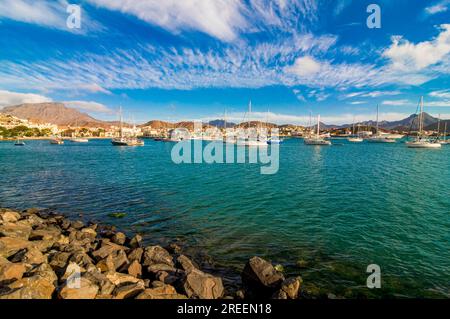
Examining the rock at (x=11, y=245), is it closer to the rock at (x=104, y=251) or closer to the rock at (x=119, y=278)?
the rock at (x=104, y=251)

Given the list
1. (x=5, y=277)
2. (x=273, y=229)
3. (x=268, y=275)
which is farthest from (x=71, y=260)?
(x=273, y=229)

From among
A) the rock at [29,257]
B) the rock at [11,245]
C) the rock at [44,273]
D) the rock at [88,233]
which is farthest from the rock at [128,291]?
the rock at [88,233]

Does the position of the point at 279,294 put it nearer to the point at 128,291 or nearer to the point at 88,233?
the point at 128,291

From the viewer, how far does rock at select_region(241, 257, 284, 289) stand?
10.9 m

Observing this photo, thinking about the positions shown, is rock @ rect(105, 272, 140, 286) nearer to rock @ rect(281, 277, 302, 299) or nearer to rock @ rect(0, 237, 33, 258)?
rock @ rect(0, 237, 33, 258)

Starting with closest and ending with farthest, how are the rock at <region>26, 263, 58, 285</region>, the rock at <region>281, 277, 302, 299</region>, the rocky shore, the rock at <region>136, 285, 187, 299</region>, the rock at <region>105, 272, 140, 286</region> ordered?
1. the rocky shore
2. the rock at <region>136, 285, 187, 299</region>
3. the rock at <region>26, 263, 58, 285</region>
4. the rock at <region>105, 272, 140, 286</region>
5. the rock at <region>281, 277, 302, 299</region>

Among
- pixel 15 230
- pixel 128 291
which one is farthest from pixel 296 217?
pixel 15 230

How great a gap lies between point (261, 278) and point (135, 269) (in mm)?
5738

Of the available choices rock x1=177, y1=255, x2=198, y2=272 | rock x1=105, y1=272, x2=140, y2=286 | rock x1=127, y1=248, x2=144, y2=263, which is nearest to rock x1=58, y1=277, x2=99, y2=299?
rock x1=105, y1=272, x2=140, y2=286

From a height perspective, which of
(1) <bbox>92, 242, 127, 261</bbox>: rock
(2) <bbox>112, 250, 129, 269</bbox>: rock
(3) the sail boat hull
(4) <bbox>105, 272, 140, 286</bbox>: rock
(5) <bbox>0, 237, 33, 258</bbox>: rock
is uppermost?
(3) the sail boat hull

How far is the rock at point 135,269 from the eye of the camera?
1146cm

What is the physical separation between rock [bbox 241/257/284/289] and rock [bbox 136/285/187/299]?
328cm
